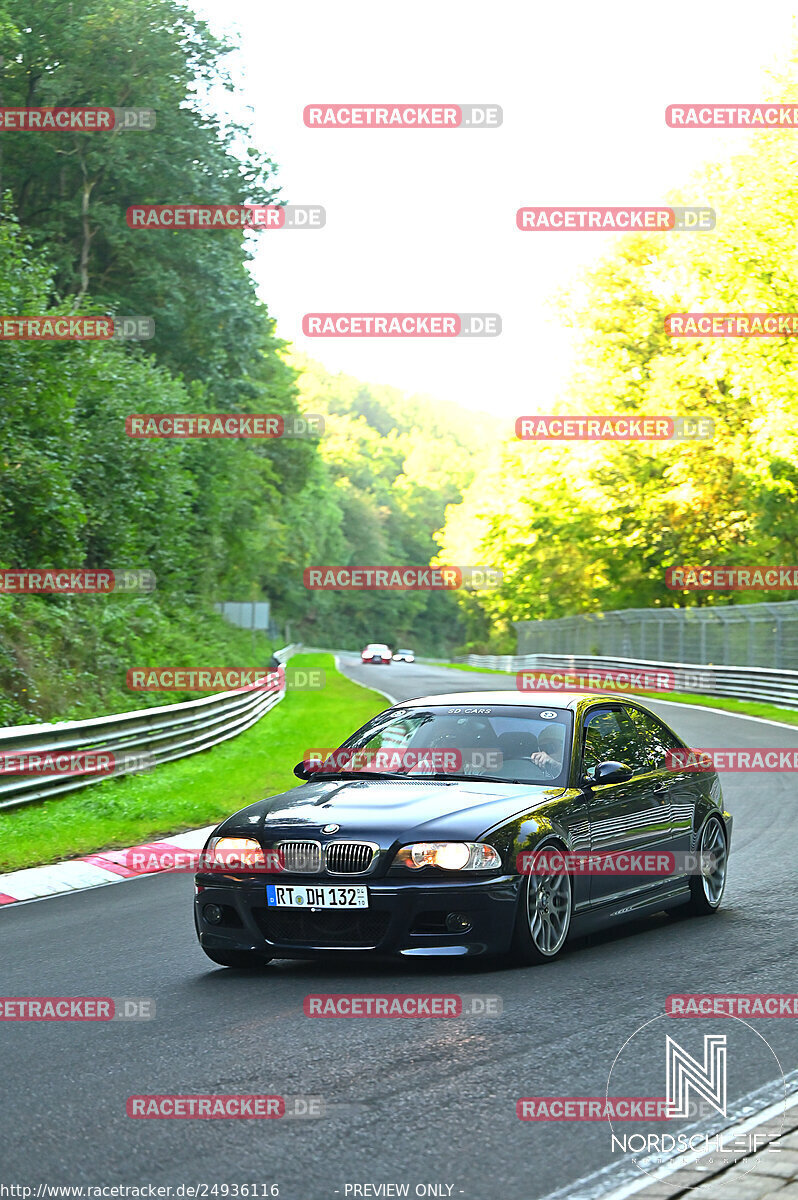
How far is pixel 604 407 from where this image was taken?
183 feet

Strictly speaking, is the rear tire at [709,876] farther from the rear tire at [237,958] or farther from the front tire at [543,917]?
the rear tire at [237,958]

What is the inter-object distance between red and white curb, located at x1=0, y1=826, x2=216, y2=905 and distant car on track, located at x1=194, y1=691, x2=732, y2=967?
3515 mm

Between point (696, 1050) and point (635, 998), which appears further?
point (635, 998)

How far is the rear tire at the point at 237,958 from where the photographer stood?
7921 mm

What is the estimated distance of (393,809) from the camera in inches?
307

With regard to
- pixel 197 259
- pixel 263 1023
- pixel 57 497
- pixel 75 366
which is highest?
pixel 197 259

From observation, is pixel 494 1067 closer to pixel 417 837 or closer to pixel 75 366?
pixel 417 837

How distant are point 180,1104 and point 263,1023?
1319mm

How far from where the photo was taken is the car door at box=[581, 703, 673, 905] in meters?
8.52

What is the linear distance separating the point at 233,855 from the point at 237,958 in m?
0.61

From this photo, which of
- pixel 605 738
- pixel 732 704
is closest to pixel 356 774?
pixel 605 738

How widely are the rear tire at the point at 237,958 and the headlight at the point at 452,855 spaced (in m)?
1.03

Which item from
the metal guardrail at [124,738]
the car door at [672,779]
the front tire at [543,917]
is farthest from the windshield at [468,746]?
the metal guardrail at [124,738]

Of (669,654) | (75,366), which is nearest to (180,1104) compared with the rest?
(75,366)
